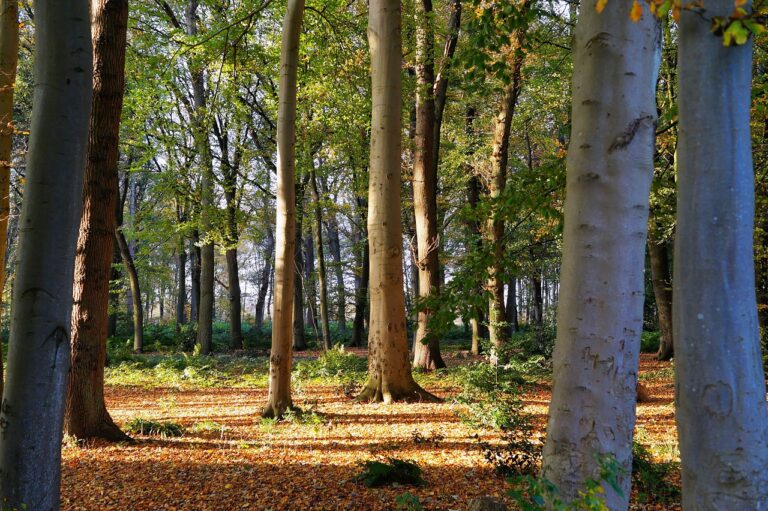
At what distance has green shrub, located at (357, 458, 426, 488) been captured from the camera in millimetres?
4402

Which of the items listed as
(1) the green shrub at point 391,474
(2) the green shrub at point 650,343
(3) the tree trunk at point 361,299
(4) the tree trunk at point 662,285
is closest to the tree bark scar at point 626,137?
(1) the green shrub at point 391,474

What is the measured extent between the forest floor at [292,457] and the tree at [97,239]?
0.40 metres

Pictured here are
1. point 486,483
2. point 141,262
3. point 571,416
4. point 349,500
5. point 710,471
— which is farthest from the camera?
point 141,262

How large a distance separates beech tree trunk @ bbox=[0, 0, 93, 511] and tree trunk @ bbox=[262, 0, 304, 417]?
4.19 m

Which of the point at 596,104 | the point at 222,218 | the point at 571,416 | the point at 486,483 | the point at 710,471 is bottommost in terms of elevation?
the point at 486,483

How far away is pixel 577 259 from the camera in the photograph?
2.22 meters

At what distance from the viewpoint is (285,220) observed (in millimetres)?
6992

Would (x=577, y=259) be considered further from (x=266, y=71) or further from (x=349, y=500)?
(x=266, y=71)

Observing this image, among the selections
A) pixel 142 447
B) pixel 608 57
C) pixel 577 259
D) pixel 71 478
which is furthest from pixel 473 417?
pixel 608 57

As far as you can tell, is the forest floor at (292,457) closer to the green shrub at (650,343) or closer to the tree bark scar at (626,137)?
the tree bark scar at (626,137)

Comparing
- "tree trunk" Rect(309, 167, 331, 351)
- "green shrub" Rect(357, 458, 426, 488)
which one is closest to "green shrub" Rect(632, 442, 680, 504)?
"green shrub" Rect(357, 458, 426, 488)

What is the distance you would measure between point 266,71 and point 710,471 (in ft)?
44.5

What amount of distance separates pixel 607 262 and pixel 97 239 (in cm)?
547

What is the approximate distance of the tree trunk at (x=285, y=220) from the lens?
6949 millimetres
